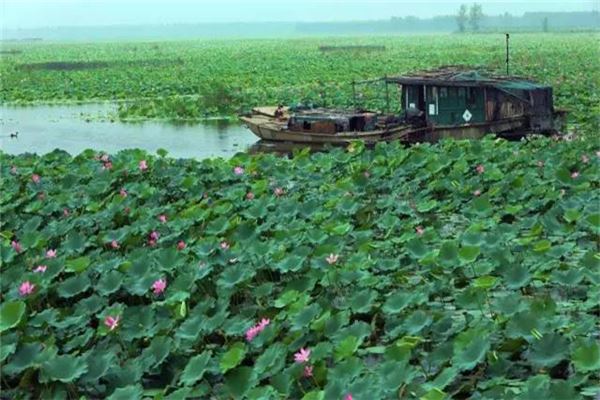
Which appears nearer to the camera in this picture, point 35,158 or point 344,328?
point 344,328

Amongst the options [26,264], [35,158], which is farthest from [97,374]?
[35,158]

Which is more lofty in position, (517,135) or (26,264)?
(26,264)

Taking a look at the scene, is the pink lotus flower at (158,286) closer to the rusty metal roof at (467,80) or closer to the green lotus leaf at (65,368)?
the green lotus leaf at (65,368)

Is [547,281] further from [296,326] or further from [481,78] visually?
[481,78]

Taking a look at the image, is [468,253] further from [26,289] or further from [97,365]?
[26,289]

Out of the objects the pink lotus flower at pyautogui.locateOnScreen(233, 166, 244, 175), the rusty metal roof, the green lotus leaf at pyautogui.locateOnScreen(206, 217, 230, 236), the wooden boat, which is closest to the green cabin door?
the wooden boat

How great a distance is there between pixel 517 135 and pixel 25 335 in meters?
10.2

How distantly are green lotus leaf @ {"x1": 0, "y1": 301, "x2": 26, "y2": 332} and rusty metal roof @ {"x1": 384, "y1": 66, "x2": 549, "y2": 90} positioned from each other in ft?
33.2

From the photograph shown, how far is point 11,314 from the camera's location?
11.3ft

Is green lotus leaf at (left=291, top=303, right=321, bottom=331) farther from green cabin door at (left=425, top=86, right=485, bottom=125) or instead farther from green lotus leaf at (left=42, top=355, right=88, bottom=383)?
green cabin door at (left=425, top=86, right=485, bottom=125)

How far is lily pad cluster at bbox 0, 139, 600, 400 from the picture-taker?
3020mm

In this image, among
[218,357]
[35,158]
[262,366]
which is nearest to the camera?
[262,366]

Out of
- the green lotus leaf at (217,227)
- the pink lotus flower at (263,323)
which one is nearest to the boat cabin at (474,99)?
the green lotus leaf at (217,227)

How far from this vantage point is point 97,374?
123 inches
